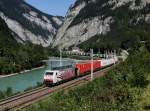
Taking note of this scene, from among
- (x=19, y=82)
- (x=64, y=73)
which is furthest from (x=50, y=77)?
(x=19, y=82)

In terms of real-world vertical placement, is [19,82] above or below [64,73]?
below

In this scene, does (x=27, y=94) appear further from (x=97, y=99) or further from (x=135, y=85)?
(x=97, y=99)

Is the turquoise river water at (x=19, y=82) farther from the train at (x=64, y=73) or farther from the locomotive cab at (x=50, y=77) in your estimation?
the locomotive cab at (x=50, y=77)

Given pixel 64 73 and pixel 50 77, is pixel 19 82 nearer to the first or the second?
pixel 64 73

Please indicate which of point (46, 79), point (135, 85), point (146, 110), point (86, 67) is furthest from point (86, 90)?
point (86, 67)

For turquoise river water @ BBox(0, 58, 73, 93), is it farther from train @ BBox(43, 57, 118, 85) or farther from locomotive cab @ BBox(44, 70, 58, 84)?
locomotive cab @ BBox(44, 70, 58, 84)

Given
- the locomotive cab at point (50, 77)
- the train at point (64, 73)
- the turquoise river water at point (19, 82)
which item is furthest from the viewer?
the turquoise river water at point (19, 82)

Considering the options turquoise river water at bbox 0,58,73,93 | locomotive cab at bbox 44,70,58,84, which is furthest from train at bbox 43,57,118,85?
turquoise river water at bbox 0,58,73,93

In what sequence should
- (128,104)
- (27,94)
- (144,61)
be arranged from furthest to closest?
(27,94)
(144,61)
(128,104)

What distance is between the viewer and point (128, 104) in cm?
2347

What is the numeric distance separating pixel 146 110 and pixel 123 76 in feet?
43.7

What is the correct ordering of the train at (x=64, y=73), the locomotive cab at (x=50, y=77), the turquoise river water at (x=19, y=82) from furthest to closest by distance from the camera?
the turquoise river water at (x=19, y=82) < the train at (x=64, y=73) < the locomotive cab at (x=50, y=77)

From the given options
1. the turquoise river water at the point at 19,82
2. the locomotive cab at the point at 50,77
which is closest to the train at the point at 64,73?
the locomotive cab at the point at 50,77

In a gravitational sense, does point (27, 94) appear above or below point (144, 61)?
below
